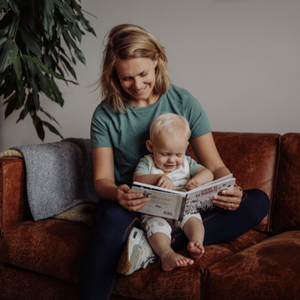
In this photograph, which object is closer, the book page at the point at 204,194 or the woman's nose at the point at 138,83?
the book page at the point at 204,194

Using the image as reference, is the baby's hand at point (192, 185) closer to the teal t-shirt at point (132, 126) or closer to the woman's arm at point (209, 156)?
the woman's arm at point (209, 156)

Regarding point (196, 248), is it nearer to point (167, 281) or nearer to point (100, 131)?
point (167, 281)

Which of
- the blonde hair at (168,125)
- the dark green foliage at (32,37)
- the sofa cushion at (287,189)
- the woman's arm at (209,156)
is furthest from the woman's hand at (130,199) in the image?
the dark green foliage at (32,37)

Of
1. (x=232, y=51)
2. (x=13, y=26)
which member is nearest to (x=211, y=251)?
(x=232, y=51)

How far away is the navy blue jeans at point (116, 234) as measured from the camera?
1.00m

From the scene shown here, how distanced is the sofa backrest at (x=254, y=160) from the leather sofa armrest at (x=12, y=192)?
999 mm

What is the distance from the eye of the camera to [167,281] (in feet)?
3.26

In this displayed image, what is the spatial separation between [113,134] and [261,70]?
1.07 meters

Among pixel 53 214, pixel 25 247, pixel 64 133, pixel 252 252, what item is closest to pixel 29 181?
pixel 53 214

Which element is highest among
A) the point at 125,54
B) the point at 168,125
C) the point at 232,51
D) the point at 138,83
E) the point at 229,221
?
the point at 232,51

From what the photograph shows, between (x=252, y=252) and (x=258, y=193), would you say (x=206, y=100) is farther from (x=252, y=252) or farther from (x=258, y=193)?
(x=252, y=252)

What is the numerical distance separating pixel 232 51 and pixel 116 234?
144cm

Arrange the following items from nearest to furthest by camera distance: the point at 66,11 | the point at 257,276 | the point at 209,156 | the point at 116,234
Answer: the point at 257,276 < the point at 116,234 < the point at 209,156 < the point at 66,11

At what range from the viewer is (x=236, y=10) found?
1913mm
